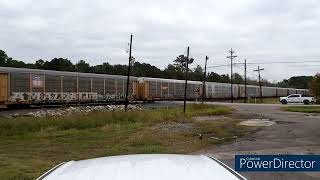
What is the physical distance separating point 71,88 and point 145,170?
48967mm

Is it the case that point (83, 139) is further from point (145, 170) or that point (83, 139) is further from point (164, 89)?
point (164, 89)

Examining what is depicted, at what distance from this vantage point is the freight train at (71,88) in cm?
4361

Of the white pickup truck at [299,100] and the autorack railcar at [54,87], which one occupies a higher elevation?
the autorack railcar at [54,87]

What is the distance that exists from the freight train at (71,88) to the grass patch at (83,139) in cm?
1145

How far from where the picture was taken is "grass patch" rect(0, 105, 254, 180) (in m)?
16.4

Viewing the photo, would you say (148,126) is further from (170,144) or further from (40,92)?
(40,92)

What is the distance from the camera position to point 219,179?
3195 millimetres

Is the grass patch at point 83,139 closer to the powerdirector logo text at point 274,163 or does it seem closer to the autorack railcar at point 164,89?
the powerdirector logo text at point 274,163

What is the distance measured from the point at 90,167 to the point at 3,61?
103779mm

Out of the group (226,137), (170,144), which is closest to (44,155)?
(170,144)

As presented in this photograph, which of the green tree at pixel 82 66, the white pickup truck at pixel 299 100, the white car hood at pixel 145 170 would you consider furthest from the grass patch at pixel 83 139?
the green tree at pixel 82 66

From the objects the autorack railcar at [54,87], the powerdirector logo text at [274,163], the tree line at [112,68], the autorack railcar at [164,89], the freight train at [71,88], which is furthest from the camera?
the tree line at [112,68]

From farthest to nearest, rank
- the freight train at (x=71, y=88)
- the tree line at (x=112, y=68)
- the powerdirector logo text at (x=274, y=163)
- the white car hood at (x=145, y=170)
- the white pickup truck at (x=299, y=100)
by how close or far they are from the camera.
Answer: the tree line at (x=112, y=68) < the white pickup truck at (x=299, y=100) < the freight train at (x=71, y=88) < the powerdirector logo text at (x=274, y=163) < the white car hood at (x=145, y=170)

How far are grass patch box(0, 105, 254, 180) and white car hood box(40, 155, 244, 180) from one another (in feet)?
28.5
